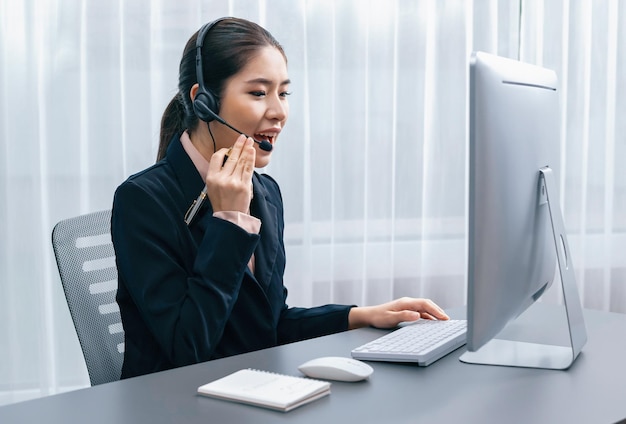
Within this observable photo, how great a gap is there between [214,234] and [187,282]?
0.10 m

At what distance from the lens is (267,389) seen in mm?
1014

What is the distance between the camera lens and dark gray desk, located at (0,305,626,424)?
37.5 inches

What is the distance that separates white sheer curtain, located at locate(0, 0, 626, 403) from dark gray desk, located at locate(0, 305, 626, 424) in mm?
1362

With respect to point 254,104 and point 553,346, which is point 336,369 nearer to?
point 553,346

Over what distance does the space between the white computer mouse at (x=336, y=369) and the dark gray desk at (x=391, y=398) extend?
0.01 meters

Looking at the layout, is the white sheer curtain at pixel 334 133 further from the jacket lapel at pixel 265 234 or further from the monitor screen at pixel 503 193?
the monitor screen at pixel 503 193

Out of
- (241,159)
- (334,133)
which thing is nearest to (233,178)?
(241,159)

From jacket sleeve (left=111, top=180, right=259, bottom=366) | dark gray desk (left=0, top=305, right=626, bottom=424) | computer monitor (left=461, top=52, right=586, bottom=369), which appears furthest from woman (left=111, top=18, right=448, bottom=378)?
computer monitor (left=461, top=52, right=586, bottom=369)

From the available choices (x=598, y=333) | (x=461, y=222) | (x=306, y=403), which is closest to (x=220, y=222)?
(x=306, y=403)

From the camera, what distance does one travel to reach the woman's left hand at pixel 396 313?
144cm

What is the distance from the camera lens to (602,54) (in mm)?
2803

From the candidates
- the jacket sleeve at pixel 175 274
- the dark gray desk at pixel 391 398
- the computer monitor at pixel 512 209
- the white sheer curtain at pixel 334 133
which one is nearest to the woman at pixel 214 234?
the jacket sleeve at pixel 175 274

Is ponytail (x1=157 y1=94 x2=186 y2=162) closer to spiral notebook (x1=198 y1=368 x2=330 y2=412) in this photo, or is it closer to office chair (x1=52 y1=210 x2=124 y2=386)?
office chair (x1=52 y1=210 x2=124 y2=386)

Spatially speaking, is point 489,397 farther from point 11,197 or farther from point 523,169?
point 11,197
